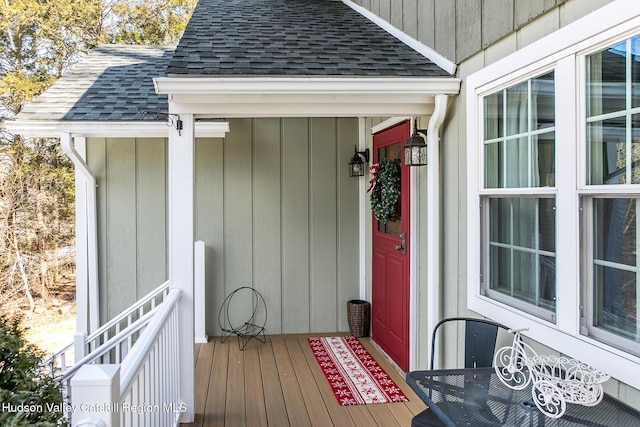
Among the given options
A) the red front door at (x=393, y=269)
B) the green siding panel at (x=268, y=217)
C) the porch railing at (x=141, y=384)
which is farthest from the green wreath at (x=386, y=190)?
the porch railing at (x=141, y=384)

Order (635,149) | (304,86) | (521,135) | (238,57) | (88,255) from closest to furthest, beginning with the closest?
(635,149), (521,135), (304,86), (238,57), (88,255)

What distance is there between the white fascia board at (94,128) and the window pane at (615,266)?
10.9 feet

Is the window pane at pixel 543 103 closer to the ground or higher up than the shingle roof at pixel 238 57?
closer to the ground

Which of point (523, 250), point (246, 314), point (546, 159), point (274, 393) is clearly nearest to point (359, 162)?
point (246, 314)

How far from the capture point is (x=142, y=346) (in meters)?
1.94

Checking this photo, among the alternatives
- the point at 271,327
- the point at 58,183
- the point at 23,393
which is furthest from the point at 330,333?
the point at 58,183

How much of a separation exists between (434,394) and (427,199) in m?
1.80

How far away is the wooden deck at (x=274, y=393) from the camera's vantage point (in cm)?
315

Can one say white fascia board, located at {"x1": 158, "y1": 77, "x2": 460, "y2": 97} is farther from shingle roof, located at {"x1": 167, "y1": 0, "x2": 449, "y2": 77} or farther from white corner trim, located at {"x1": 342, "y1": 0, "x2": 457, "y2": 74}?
white corner trim, located at {"x1": 342, "y1": 0, "x2": 457, "y2": 74}

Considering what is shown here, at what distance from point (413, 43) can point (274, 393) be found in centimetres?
296

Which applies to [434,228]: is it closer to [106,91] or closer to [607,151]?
[607,151]

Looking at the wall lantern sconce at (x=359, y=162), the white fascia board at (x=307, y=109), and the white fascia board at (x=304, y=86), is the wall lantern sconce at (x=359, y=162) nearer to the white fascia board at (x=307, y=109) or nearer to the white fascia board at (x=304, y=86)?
the white fascia board at (x=307, y=109)

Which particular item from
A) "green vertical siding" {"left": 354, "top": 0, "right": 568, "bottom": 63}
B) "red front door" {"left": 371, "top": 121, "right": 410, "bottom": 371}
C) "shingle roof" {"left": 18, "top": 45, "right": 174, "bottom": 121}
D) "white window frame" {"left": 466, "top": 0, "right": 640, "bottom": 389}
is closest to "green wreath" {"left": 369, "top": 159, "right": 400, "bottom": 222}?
"red front door" {"left": 371, "top": 121, "right": 410, "bottom": 371}

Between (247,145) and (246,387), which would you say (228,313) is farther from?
(247,145)
